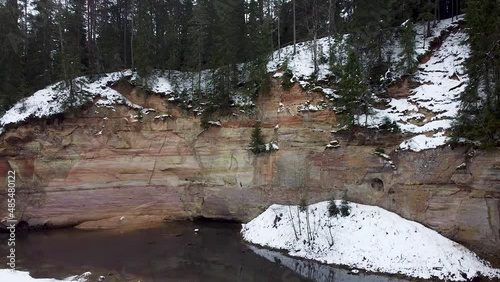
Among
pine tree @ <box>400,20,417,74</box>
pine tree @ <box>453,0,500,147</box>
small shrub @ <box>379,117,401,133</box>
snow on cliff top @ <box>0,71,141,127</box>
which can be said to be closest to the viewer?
pine tree @ <box>453,0,500,147</box>

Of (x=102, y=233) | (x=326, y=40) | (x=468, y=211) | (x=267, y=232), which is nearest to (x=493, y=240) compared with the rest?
(x=468, y=211)

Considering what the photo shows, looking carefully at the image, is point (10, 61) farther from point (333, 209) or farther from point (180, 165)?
point (333, 209)

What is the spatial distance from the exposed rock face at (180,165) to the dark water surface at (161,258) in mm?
2218

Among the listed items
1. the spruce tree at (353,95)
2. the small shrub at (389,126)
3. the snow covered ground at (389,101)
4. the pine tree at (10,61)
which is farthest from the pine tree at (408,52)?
the pine tree at (10,61)

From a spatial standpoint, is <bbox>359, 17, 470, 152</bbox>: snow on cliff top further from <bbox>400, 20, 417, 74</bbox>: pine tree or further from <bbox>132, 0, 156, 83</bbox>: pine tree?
<bbox>132, 0, 156, 83</bbox>: pine tree

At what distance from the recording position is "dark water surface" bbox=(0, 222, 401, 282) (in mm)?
16469

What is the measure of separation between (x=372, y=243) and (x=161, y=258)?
10.8 meters

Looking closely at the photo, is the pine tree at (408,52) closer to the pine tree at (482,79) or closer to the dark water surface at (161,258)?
the pine tree at (482,79)

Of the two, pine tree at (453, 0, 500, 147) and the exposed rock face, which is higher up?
pine tree at (453, 0, 500, 147)

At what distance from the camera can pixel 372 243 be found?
Answer: 706 inches

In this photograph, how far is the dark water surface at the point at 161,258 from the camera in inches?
648

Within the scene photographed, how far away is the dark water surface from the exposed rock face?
2218 mm

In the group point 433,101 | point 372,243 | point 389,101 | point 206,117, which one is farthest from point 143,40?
point 372,243

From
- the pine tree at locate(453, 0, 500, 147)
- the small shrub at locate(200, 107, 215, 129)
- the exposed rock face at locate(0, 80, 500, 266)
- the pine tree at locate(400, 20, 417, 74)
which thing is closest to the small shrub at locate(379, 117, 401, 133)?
the exposed rock face at locate(0, 80, 500, 266)
